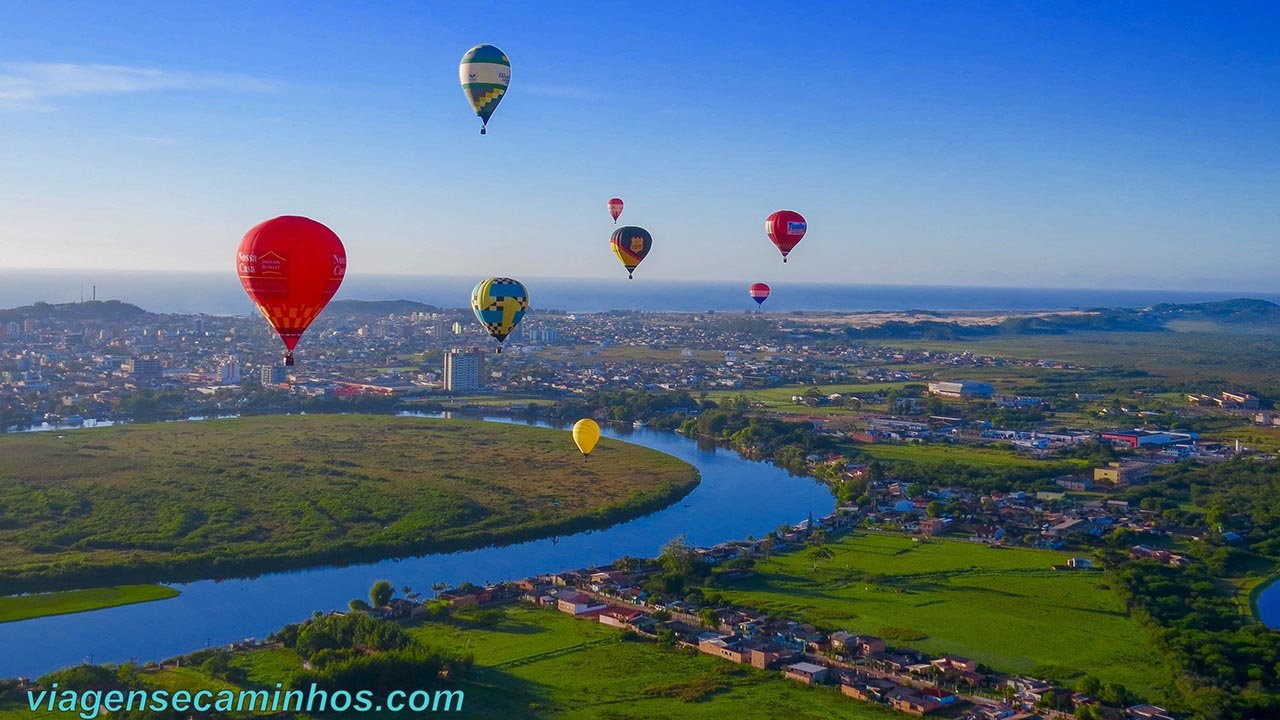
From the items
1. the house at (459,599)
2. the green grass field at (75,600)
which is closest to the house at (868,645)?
the house at (459,599)

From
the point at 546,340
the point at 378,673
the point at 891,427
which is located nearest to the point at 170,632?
the point at 378,673

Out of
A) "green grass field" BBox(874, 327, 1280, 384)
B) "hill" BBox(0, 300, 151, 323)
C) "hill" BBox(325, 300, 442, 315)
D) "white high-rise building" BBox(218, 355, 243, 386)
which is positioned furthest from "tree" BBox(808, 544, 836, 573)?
"hill" BBox(325, 300, 442, 315)

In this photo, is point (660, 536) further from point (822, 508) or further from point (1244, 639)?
point (1244, 639)

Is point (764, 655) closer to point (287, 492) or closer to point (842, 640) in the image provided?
point (842, 640)

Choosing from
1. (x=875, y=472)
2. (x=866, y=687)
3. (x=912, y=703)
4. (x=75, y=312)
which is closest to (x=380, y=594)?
(x=866, y=687)

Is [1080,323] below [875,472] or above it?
above

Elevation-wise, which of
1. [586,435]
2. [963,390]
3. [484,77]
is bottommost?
[963,390]
